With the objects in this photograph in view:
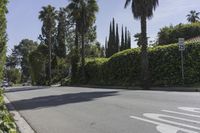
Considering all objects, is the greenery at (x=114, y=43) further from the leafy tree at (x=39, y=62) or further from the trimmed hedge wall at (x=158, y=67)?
the trimmed hedge wall at (x=158, y=67)

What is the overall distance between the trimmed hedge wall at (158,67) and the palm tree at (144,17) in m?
0.76

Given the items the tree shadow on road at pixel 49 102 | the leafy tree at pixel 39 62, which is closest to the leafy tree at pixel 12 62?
the leafy tree at pixel 39 62

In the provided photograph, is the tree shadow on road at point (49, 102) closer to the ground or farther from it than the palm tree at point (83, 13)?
closer to the ground

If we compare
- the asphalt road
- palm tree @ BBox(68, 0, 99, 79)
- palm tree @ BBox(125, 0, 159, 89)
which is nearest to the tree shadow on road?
the asphalt road

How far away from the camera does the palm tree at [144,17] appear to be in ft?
108

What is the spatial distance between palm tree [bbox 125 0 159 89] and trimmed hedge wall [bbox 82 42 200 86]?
2.51 ft

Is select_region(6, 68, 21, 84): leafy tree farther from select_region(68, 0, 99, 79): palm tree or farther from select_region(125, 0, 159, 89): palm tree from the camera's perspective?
select_region(125, 0, 159, 89): palm tree

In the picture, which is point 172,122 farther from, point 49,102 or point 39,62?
point 39,62

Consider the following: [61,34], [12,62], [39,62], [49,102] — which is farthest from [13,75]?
[49,102]

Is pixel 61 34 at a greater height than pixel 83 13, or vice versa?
pixel 61 34

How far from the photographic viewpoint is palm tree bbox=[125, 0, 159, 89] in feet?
108

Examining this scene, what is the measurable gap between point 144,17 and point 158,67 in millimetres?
4106

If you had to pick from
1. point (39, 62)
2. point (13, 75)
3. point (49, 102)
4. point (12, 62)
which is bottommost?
point (49, 102)

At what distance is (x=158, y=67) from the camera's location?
108 ft
